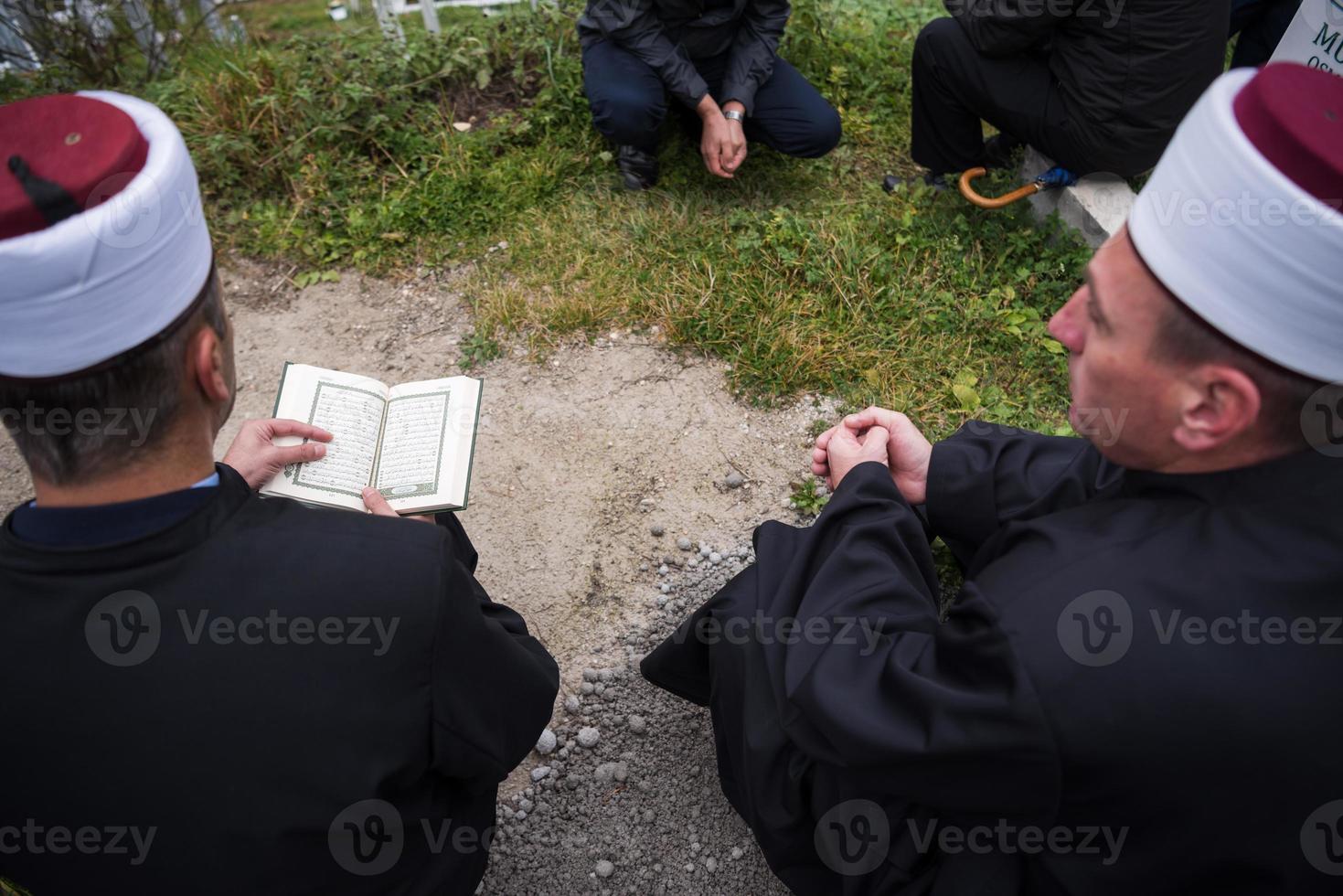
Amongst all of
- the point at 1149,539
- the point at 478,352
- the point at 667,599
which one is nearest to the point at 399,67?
the point at 478,352

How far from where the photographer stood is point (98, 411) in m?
1.48

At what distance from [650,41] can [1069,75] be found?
1832 millimetres

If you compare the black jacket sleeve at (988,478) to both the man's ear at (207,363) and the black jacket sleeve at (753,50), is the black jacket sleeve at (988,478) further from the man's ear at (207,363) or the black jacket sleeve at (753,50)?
the black jacket sleeve at (753,50)

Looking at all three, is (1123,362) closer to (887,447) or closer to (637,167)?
(887,447)

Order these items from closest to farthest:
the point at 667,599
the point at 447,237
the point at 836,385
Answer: the point at 667,599 → the point at 836,385 → the point at 447,237

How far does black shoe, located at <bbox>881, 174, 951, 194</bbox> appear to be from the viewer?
4.61m

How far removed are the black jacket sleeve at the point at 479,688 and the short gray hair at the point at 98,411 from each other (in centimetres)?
55

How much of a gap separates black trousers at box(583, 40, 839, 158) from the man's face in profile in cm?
289

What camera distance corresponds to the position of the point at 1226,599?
1.54 metres

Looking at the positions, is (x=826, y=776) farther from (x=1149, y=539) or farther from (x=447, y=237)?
(x=447, y=237)

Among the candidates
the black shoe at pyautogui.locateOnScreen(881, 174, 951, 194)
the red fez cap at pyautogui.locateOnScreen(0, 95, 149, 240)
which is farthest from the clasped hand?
the black shoe at pyautogui.locateOnScreen(881, 174, 951, 194)

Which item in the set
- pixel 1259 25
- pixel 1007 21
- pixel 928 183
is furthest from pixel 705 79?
pixel 1259 25

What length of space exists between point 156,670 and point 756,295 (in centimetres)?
301

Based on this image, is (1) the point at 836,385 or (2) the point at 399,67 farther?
(2) the point at 399,67
